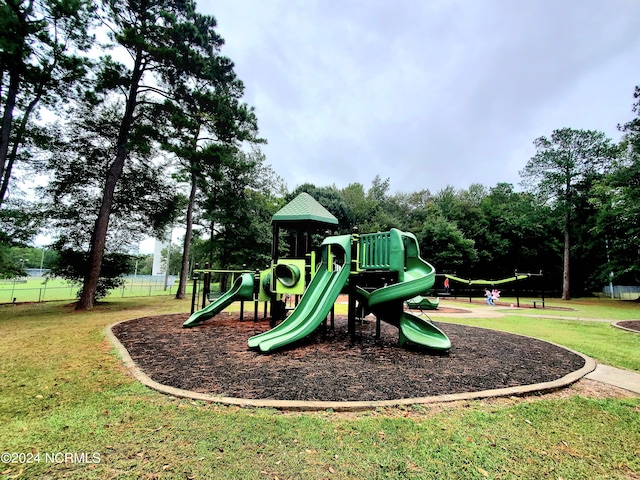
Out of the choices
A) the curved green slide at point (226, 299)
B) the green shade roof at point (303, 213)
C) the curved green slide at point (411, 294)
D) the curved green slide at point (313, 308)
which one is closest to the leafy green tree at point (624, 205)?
the curved green slide at point (411, 294)

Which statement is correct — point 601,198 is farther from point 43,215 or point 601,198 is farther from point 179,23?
point 43,215

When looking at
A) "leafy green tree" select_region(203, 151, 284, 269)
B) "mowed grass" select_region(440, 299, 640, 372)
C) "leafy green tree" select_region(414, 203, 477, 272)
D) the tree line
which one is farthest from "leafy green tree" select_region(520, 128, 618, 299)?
"leafy green tree" select_region(203, 151, 284, 269)

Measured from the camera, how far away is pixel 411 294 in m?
5.53

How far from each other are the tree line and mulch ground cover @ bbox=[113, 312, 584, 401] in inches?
142

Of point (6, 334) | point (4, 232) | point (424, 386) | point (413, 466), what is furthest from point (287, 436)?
point (4, 232)

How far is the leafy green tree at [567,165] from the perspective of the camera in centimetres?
2400

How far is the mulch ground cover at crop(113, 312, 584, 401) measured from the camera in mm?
3553

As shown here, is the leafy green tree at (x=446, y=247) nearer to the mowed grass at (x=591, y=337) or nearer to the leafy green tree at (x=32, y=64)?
the mowed grass at (x=591, y=337)

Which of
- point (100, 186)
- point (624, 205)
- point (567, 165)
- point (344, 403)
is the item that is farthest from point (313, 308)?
point (567, 165)

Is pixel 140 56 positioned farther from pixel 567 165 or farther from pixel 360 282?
pixel 567 165

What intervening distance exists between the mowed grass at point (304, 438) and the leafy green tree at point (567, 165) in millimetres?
28423

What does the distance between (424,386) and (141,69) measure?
16.5 metres

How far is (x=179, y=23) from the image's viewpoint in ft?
39.7

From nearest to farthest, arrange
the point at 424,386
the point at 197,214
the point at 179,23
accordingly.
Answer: the point at 424,386
the point at 179,23
the point at 197,214
